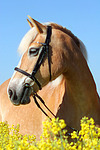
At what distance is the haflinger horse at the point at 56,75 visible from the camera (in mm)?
3459

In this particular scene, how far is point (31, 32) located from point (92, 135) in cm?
215

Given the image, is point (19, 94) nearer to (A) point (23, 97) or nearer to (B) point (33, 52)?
(A) point (23, 97)

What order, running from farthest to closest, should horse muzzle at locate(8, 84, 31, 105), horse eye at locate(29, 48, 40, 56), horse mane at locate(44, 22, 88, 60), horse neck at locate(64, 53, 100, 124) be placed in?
horse mane at locate(44, 22, 88, 60)
horse neck at locate(64, 53, 100, 124)
horse eye at locate(29, 48, 40, 56)
horse muzzle at locate(8, 84, 31, 105)

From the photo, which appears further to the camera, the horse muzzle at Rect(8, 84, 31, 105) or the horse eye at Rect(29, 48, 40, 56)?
the horse eye at Rect(29, 48, 40, 56)

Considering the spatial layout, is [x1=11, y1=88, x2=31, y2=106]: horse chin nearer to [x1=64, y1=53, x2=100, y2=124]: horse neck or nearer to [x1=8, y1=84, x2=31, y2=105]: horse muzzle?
[x1=8, y1=84, x2=31, y2=105]: horse muzzle

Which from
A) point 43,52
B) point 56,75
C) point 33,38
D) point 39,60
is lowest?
point 56,75

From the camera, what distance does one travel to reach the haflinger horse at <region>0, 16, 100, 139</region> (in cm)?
346

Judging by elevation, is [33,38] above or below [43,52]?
above

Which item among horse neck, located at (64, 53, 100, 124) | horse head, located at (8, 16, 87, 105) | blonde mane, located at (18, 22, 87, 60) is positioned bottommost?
horse neck, located at (64, 53, 100, 124)

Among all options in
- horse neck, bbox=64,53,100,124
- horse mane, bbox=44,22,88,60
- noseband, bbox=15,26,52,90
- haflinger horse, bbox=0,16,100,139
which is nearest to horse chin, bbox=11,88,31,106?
haflinger horse, bbox=0,16,100,139

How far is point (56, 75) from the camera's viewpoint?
356cm

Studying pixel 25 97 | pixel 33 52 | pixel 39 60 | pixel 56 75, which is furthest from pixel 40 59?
pixel 25 97

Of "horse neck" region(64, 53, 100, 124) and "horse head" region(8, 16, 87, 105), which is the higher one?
"horse head" region(8, 16, 87, 105)

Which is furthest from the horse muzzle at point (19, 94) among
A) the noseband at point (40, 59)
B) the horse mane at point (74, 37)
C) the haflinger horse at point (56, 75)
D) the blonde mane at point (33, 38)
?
the horse mane at point (74, 37)
